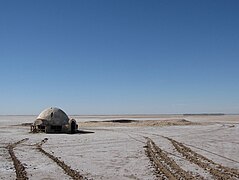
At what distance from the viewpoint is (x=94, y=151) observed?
18766 millimetres

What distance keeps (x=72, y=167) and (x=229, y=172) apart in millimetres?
5860

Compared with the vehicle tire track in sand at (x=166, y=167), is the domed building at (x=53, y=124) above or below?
above

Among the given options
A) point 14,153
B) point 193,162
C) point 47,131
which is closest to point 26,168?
point 14,153

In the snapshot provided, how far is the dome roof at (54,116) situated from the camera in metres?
36.2

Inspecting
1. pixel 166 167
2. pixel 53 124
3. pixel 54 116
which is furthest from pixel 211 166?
pixel 54 116

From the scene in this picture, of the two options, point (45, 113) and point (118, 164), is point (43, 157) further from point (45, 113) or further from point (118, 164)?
point (45, 113)

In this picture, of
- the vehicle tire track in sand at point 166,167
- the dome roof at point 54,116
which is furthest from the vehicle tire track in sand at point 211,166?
the dome roof at point 54,116

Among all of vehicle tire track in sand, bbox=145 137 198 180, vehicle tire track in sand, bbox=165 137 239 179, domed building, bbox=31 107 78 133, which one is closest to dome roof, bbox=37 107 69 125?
domed building, bbox=31 107 78 133

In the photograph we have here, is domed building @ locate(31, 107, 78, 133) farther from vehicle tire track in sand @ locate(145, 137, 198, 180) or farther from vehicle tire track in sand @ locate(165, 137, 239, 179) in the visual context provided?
vehicle tire track in sand @ locate(165, 137, 239, 179)

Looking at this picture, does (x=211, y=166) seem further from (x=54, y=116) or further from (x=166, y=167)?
(x=54, y=116)

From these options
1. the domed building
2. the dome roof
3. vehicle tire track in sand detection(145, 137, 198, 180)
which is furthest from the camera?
the dome roof

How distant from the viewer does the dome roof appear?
36.2 metres

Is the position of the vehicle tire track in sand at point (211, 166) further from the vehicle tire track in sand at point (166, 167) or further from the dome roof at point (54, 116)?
the dome roof at point (54, 116)

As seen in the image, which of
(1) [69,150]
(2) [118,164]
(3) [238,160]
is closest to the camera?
(2) [118,164]
